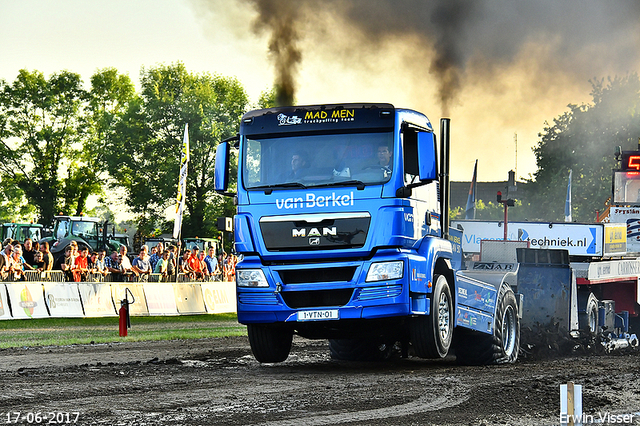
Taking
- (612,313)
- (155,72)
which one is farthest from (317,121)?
(155,72)

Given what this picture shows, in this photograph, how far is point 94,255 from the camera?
997 inches

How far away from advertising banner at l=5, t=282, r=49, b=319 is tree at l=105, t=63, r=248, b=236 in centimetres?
3530

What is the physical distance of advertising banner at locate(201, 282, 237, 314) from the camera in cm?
2712

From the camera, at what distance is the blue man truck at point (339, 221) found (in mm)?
10609

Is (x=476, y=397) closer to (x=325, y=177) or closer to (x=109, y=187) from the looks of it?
(x=325, y=177)

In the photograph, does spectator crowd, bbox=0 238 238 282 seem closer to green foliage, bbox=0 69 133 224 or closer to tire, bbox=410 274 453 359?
tire, bbox=410 274 453 359

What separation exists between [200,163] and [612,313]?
138 ft

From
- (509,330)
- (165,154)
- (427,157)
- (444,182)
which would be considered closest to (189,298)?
(509,330)

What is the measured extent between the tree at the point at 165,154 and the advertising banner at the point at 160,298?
103ft

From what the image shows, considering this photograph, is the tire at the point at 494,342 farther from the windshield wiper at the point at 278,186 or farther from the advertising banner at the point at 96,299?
the advertising banner at the point at 96,299

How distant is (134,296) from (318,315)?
1432cm

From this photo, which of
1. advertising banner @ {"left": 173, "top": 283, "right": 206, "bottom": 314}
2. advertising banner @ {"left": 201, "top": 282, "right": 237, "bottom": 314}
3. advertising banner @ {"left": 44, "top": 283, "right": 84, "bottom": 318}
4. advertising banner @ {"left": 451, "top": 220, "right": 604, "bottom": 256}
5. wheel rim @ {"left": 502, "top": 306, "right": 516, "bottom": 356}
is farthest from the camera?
advertising banner @ {"left": 201, "top": 282, "right": 237, "bottom": 314}

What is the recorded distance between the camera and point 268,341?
11.8m

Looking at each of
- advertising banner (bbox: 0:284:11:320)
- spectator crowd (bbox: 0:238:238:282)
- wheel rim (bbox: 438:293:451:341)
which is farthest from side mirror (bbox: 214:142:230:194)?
spectator crowd (bbox: 0:238:238:282)
